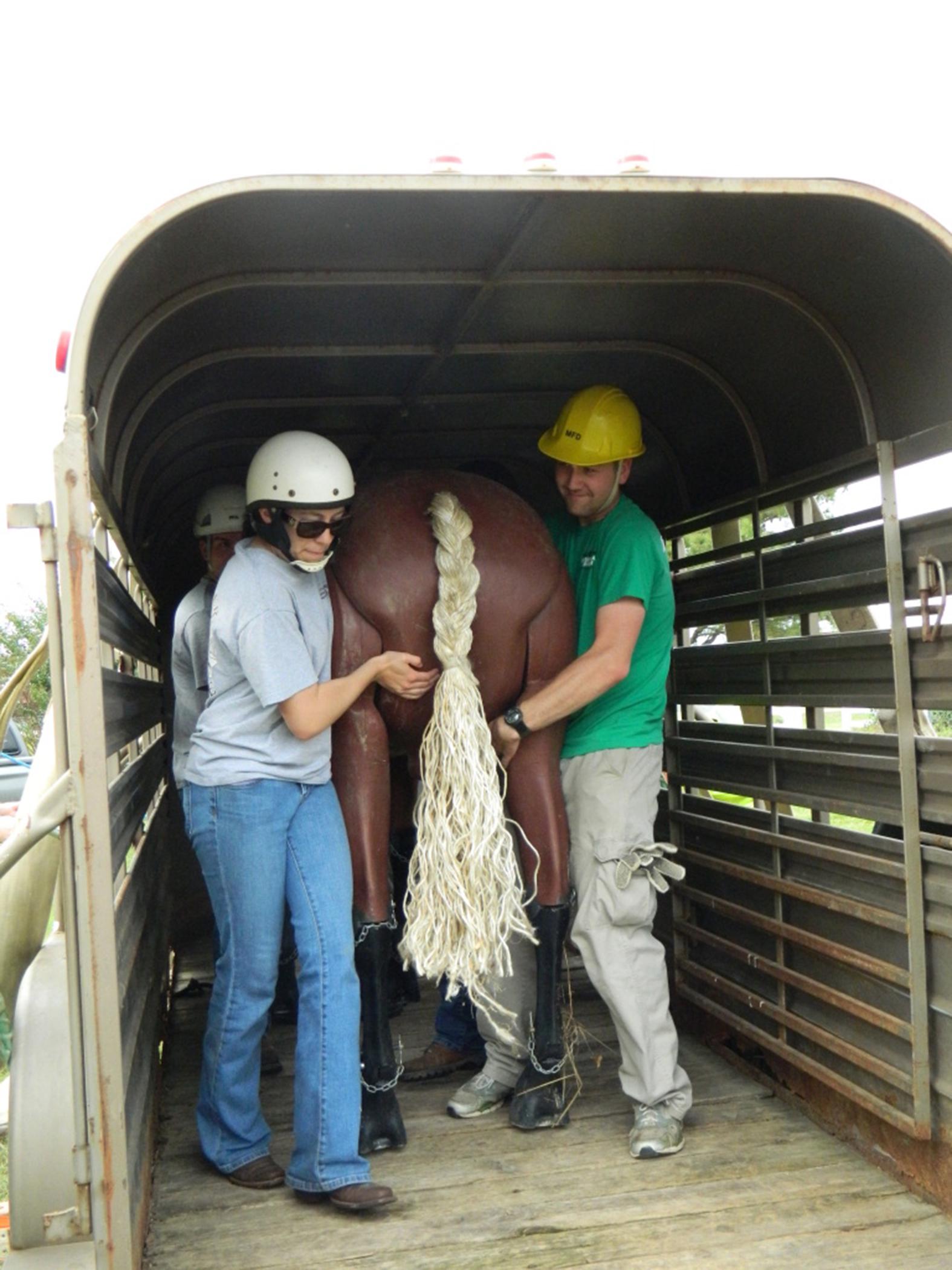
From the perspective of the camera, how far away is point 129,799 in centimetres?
325

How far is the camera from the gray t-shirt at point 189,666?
3.75 m

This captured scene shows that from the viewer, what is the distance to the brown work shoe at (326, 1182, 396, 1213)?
2973 millimetres

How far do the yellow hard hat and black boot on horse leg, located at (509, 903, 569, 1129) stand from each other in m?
1.35

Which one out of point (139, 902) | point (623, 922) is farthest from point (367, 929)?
point (623, 922)

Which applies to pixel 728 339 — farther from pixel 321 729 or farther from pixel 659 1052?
pixel 659 1052

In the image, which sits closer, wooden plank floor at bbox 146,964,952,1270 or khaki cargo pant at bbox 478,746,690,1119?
wooden plank floor at bbox 146,964,952,1270

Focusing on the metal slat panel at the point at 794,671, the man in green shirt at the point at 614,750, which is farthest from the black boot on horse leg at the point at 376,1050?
the metal slat panel at the point at 794,671

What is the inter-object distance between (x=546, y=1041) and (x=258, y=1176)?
89cm

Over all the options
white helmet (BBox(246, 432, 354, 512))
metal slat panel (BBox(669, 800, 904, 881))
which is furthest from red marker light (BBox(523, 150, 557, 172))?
metal slat panel (BBox(669, 800, 904, 881))

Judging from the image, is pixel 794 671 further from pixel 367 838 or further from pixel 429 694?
pixel 367 838

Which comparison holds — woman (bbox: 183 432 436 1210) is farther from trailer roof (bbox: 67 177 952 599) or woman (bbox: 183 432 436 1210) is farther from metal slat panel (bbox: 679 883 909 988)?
metal slat panel (bbox: 679 883 909 988)

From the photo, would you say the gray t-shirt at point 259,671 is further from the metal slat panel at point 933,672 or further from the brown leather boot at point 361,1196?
the metal slat panel at point 933,672

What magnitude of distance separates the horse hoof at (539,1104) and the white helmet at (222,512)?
202 centimetres

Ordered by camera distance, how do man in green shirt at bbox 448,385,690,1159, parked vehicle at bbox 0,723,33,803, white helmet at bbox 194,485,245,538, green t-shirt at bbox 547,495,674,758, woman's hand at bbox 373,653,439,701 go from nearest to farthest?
woman's hand at bbox 373,653,439,701 < man in green shirt at bbox 448,385,690,1159 < green t-shirt at bbox 547,495,674,758 < white helmet at bbox 194,485,245,538 < parked vehicle at bbox 0,723,33,803
